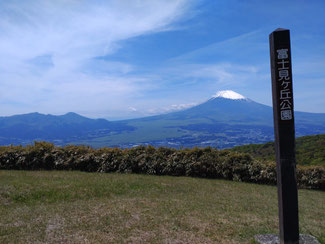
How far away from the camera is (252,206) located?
25.6ft

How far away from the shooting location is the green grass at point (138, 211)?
5230 millimetres

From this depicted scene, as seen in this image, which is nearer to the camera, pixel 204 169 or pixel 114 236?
pixel 114 236

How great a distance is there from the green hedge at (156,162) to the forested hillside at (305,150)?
2.65m

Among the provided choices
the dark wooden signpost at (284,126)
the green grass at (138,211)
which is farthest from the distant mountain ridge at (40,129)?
the dark wooden signpost at (284,126)

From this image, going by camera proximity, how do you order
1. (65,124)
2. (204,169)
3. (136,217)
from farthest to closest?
(65,124) → (204,169) → (136,217)

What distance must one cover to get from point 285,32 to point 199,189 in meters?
6.63

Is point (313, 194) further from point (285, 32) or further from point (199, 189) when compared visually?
point (285, 32)

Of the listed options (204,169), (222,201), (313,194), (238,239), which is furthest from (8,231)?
(313,194)

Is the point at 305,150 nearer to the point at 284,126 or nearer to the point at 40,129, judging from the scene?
the point at 284,126

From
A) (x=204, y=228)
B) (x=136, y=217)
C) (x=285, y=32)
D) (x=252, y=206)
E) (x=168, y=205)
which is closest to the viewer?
(x=285, y=32)

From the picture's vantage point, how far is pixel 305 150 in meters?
15.4

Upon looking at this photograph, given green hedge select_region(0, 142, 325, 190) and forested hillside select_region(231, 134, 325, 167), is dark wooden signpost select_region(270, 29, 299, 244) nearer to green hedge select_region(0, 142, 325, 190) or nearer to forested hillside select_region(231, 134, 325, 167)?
green hedge select_region(0, 142, 325, 190)

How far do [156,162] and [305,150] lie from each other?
987 centimetres

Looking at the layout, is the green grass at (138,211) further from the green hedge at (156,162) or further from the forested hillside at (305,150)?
the forested hillside at (305,150)
